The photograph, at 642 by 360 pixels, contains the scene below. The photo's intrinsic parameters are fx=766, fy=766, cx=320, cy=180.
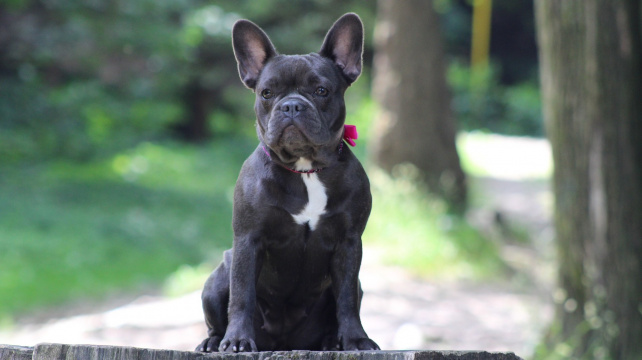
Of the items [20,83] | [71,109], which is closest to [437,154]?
[71,109]

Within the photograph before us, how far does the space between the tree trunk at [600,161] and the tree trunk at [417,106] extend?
6.64 m

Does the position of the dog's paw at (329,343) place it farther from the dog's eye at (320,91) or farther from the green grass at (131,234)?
the green grass at (131,234)

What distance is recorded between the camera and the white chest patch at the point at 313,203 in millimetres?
3242

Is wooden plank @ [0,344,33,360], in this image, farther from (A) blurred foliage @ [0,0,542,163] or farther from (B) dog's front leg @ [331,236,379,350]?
(A) blurred foliage @ [0,0,542,163]

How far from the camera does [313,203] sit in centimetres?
326

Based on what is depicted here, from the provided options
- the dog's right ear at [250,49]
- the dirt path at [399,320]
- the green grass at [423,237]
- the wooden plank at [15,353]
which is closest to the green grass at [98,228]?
the dirt path at [399,320]

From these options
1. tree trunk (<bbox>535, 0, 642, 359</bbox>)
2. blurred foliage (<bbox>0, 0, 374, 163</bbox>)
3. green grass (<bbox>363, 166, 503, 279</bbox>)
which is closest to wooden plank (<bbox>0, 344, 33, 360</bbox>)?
tree trunk (<bbox>535, 0, 642, 359</bbox>)

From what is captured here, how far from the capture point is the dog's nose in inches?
126

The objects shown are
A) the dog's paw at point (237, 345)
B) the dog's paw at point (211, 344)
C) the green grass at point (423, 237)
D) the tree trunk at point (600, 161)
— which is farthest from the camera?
the green grass at point (423, 237)

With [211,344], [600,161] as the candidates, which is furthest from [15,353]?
[600,161]

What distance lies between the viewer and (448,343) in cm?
768

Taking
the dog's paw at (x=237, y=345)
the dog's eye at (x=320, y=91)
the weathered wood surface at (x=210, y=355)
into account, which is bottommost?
the weathered wood surface at (x=210, y=355)

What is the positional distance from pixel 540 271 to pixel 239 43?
9.00m

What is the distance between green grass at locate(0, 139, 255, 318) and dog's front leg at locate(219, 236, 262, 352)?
7.26 metres
